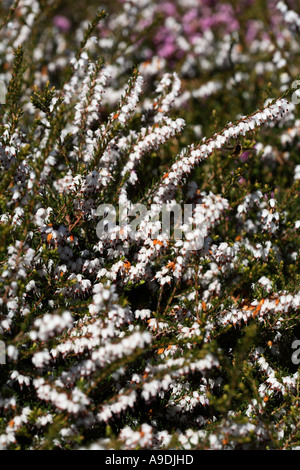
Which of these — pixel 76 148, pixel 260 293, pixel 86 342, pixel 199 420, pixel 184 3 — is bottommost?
pixel 199 420

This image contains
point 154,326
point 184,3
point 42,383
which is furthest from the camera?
point 184,3

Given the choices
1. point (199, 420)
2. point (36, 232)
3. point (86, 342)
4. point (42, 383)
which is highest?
point (36, 232)

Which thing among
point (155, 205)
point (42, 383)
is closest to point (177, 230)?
point (155, 205)

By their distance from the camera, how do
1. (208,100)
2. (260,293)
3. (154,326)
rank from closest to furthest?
(154,326), (260,293), (208,100)

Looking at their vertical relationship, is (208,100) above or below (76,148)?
above

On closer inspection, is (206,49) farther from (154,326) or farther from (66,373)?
(66,373)

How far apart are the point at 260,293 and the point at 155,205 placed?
122 cm

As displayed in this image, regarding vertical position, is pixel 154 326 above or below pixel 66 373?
above

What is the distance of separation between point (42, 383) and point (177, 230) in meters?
1.93

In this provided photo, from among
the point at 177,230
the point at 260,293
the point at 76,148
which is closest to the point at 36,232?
the point at 76,148

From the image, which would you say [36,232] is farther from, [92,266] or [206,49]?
[206,49]

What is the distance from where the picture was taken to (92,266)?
373 cm

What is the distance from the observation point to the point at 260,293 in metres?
Result: 3.67
